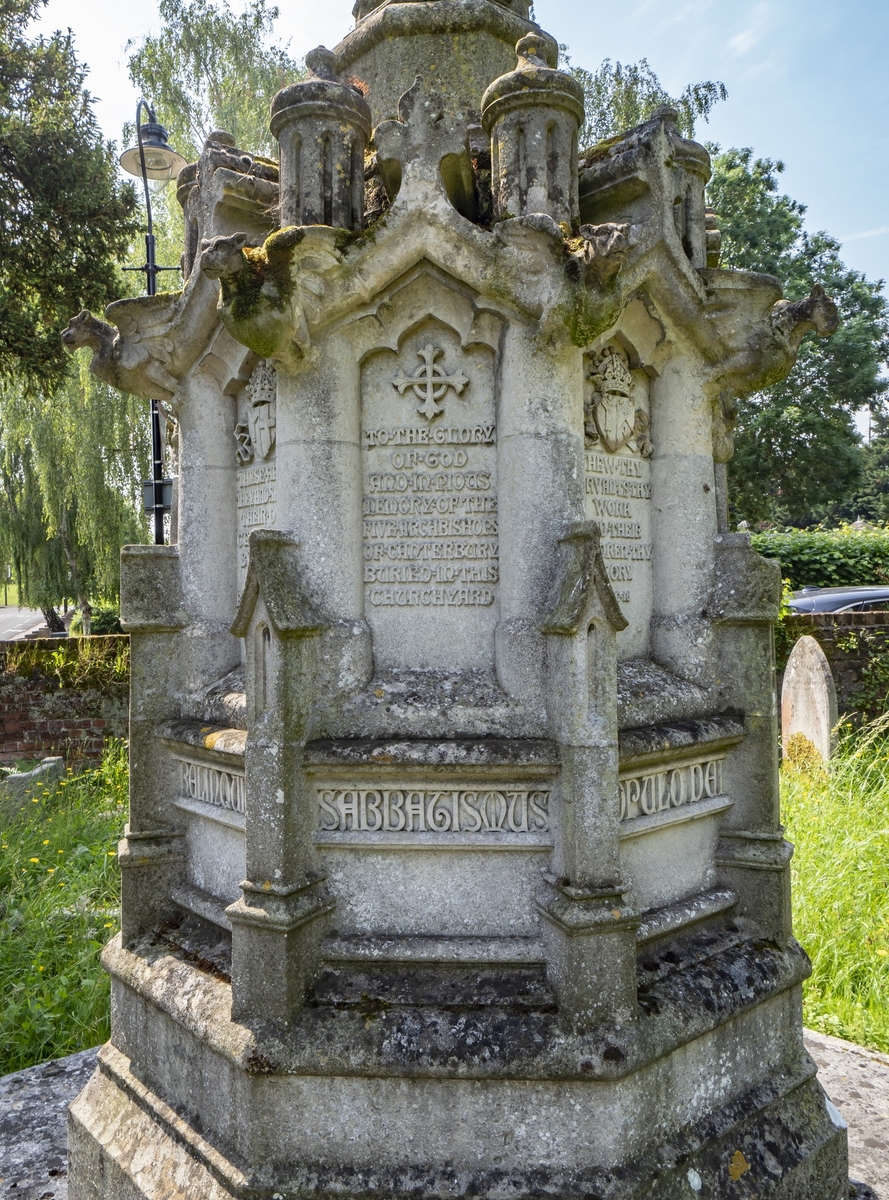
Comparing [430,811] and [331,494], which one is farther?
[331,494]

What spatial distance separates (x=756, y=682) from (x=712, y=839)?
58cm

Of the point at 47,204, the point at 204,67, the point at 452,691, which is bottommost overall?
the point at 452,691

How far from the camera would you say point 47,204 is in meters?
8.39

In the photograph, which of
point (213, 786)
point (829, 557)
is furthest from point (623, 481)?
point (829, 557)

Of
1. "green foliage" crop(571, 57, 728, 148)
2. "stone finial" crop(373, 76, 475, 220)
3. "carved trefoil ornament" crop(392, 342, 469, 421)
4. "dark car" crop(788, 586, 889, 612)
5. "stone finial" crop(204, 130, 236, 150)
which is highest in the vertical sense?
"green foliage" crop(571, 57, 728, 148)

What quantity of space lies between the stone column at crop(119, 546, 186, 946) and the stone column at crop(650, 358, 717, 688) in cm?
174

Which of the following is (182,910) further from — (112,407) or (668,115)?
(112,407)

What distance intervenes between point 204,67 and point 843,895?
17.5m

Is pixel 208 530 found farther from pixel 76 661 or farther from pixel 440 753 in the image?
pixel 76 661

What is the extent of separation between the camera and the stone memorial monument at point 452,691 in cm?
232

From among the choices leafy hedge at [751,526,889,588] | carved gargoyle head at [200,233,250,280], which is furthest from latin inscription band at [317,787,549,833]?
leafy hedge at [751,526,889,588]

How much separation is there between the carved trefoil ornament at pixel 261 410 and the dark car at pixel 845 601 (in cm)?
1174

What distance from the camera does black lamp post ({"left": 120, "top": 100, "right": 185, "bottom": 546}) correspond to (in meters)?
8.01

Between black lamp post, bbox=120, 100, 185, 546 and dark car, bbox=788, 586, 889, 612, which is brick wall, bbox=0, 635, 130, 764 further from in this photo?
dark car, bbox=788, 586, 889, 612
